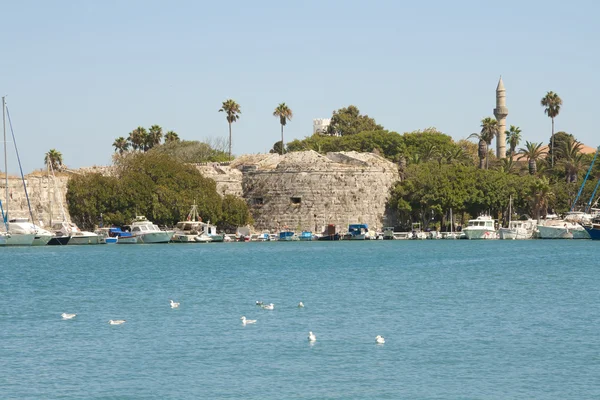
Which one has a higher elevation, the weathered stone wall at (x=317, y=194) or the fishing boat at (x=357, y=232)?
the weathered stone wall at (x=317, y=194)

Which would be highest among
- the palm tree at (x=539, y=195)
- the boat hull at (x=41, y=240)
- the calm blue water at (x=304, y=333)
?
the palm tree at (x=539, y=195)

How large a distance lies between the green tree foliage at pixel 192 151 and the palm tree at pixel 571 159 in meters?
32.4

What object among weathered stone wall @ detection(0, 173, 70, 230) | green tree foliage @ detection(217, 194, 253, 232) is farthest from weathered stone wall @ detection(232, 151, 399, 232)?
weathered stone wall @ detection(0, 173, 70, 230)

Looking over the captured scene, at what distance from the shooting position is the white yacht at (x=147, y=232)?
7756 cm

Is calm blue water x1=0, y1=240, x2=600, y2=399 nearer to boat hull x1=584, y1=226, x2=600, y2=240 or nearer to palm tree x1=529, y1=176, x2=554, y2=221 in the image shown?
boat hull x1=584, y1=226, x2=600, y2=240

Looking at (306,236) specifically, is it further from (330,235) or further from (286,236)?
(330,235)

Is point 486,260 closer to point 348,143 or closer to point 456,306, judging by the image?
point 456,306

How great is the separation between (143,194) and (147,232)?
12.6 feet

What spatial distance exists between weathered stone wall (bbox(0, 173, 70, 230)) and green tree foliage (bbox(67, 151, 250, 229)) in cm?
110

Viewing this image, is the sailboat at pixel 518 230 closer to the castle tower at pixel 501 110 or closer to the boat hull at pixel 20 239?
the castle tower at pixel 501 110

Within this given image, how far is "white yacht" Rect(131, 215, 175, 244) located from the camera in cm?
7756

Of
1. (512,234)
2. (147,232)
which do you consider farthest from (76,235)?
(512,234)

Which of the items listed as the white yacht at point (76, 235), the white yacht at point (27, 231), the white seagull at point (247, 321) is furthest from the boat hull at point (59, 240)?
the white seagull at point (247, 321)

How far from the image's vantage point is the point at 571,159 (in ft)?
315
